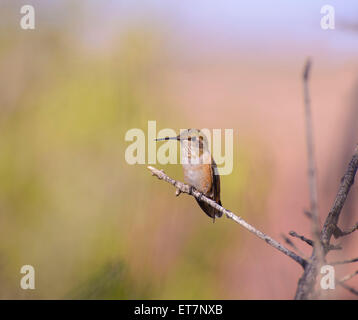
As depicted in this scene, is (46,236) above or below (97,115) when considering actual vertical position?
below

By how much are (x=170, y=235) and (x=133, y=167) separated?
0.37 m

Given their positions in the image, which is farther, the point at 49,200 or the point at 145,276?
the point at 49,200

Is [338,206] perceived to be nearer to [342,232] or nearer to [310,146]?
[342,232]

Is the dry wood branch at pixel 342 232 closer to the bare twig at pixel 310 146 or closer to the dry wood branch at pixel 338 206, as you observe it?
the dry wood branch at pixel 338 206

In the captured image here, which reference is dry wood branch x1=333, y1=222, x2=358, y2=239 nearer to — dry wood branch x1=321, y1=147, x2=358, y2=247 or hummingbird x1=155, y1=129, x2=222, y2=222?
dry wood branch x1=321, y1=147, x2=358, y2=247

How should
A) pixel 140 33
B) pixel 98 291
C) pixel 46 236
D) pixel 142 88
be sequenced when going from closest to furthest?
pixel 98 291, pixel 46 236, pixel 142 88, pixel 140 33

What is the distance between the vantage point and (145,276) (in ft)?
4.90

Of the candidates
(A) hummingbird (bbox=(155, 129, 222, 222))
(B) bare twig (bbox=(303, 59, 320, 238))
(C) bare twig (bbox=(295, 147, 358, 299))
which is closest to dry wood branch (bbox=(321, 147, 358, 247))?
(C) bare twig (bbox=(295, 147, 358, 299))

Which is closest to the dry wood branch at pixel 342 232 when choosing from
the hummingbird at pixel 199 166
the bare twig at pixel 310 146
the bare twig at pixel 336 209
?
the bare twig at pixel 336 209

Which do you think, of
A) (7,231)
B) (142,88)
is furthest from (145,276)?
(142,88)

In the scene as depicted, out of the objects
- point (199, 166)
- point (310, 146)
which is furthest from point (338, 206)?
point (199, 166)

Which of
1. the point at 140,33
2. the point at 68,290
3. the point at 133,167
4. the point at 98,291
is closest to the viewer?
the point at 98,291

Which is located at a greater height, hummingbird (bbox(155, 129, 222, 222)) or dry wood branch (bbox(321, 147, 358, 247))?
hummingbird (bbox(155, 129, 222, 222))

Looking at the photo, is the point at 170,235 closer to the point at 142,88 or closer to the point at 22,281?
the point at 22,281
